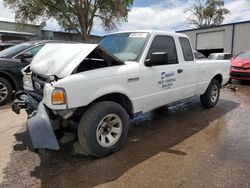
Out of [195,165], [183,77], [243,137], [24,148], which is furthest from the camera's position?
[183,77]

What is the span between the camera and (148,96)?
4.06 m

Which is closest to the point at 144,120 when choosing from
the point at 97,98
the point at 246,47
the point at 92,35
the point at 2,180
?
the point at 97,98

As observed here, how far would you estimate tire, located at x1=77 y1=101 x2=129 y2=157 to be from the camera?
3199mm

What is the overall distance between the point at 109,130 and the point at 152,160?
2.54 feet

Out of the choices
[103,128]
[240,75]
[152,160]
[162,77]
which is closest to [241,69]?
[240,75]

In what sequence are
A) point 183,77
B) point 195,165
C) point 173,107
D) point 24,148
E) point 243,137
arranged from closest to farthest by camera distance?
point 195,165 → point 24,148 → point 243,137 → point 183,77 → point 173,107

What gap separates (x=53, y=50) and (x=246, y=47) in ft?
60.5

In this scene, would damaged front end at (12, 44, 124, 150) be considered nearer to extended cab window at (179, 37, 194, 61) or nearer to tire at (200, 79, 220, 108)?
extended cab window at (179, 37, 194, 61)

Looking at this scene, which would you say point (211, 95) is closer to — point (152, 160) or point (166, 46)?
point (166, 46)

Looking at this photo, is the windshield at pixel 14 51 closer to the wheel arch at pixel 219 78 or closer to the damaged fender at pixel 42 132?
the damaged fender at pixel 42 132

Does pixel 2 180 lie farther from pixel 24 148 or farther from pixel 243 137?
pixel 243 137

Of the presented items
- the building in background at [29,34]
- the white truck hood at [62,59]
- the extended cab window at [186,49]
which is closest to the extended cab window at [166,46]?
the extended cab window at [186,49]

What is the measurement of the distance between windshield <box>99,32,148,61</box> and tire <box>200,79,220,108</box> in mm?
2711

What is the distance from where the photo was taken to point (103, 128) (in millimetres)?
3482
